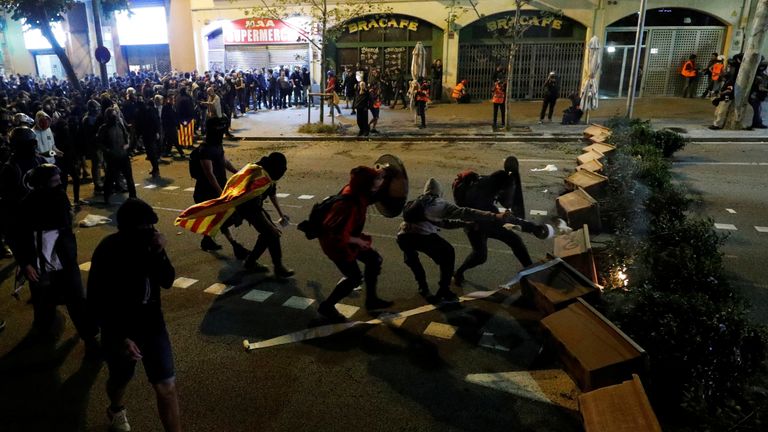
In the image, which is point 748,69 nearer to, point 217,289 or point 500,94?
point 500,94

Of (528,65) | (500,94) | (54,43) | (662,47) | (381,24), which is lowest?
(500,94)

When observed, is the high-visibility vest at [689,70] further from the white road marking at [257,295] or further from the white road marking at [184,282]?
the white road marking at [184,282]

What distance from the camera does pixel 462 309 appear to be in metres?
5.48

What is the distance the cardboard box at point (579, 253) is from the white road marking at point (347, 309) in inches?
90.6

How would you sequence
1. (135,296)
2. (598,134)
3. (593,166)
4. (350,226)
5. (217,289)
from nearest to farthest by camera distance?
(135,296) < (350,226) < (217,289) < (593,166) < (598,134)

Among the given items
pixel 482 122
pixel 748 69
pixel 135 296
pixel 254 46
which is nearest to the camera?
pixel 135 296

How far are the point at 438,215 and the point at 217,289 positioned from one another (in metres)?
2.80

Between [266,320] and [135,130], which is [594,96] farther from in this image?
[266,320]

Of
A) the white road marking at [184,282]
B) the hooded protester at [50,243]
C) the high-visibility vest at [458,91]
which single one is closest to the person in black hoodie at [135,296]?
the hooded protester at [50,243]

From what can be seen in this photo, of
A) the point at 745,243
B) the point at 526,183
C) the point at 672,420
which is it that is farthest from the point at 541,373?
the point at 526,183

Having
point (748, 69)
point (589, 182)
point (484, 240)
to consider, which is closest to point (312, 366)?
point (484, 240)

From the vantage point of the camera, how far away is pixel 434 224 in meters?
5.51

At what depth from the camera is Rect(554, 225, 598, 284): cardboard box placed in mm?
5410

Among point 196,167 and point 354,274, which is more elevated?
point 196,167
